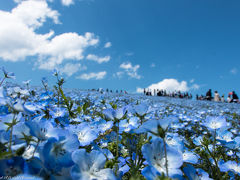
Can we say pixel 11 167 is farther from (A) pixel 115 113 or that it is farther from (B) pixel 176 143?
(B) pixel 176 143

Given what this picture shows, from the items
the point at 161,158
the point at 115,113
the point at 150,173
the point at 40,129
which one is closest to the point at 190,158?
the point at 161,158

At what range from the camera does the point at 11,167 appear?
0.44 metres

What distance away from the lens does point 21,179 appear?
0.41 m

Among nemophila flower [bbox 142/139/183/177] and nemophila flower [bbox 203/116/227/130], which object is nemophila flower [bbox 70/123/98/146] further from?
nemophila flower [bbox 203/116/227/130]

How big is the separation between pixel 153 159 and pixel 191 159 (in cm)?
21

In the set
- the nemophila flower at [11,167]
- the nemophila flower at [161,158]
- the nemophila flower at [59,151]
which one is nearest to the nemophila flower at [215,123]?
the nemophila flower at [161,158]

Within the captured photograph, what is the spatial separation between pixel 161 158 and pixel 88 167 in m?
0.26

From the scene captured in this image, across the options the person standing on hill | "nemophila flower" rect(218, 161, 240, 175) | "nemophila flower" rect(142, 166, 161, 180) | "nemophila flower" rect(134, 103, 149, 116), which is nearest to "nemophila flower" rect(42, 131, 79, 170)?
"nemophila flower" rect(142, 166, 161, 180)

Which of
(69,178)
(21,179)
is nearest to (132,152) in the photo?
(69,178)

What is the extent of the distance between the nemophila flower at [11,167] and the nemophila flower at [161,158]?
1.17ft

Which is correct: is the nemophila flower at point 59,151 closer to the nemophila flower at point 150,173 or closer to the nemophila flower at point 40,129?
the nemophila flower at point 40,129

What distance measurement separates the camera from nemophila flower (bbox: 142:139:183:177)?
0.58 metres

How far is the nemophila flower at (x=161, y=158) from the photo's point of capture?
1.92ft

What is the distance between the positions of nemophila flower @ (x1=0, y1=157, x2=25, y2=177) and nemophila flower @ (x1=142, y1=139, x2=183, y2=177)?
0.36m
